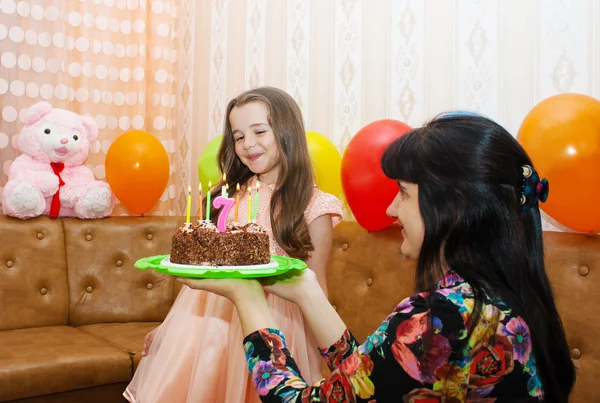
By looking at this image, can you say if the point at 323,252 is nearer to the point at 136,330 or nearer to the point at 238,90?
the point at 136,330

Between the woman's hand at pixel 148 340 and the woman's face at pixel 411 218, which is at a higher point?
the woman's face at pixel 411 218

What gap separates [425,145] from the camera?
1.07 metres

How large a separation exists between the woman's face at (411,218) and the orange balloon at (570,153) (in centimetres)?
76

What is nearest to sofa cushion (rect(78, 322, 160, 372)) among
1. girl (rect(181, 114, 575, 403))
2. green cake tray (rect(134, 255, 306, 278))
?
green cake tray (rect(134, 255, 306, 278))

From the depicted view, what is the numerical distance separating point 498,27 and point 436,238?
148cm

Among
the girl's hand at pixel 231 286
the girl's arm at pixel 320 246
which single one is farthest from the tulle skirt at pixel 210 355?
the girl's hand at pixel 231 286

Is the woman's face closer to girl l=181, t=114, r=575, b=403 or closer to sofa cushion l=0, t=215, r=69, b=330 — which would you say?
girl l=181, t=114, r=575, b=403

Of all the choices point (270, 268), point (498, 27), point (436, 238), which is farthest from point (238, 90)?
point (436, 238)

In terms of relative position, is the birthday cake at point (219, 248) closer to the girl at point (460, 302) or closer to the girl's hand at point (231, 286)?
the girl's hand at point (231, 286)

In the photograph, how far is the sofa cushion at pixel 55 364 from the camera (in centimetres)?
218

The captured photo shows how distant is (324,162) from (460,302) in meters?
1.49

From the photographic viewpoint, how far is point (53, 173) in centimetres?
292

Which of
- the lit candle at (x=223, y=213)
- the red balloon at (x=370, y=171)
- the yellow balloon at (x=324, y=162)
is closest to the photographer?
the lit candle at (x=223, y=213)

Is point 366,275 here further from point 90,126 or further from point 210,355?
point 90,126
